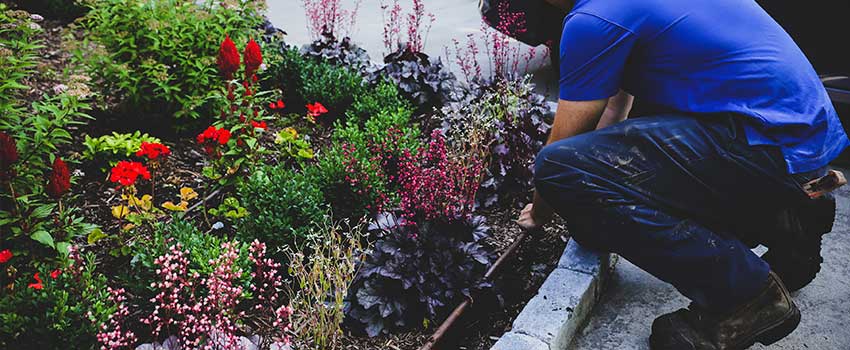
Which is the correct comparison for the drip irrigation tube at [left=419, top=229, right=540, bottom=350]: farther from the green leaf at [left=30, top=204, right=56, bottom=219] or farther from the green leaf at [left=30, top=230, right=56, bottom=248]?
the green leaf at [left=30, top=204, right=56, bottom=219]

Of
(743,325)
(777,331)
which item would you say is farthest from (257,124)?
(777,331)

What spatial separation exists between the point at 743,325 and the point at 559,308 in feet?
2.27

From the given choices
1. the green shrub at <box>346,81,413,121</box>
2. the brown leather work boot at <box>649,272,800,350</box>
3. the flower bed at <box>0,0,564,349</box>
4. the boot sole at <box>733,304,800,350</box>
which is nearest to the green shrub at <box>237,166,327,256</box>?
the flower bed at <box>0,0,564,349</box>

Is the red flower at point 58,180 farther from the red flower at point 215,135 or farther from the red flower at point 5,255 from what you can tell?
the red flower at point 215,135

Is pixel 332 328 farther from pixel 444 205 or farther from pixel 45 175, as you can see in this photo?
pixel 45 175

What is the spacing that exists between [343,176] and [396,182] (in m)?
0.45

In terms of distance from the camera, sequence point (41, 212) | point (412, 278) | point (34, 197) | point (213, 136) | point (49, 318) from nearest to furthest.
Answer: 1. point (49, 318)
2. point (41, 212)
3. point (412, 278)
4. point (34, 197)
5. point (213, 136)

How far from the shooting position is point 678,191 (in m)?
2.58

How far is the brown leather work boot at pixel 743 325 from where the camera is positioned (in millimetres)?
2561

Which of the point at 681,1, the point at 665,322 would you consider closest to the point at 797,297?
the point at 665,322

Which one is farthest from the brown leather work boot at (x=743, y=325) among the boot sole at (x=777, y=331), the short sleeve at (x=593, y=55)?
the short sleeve at (x=593, y=55)

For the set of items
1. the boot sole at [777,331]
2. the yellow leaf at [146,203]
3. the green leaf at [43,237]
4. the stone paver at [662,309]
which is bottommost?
the stone paver at [662,309]

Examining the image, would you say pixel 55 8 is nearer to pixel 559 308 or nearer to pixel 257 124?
pixel 257 124

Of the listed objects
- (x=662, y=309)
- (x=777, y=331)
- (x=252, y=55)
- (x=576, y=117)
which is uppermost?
(x=252, y=55)
